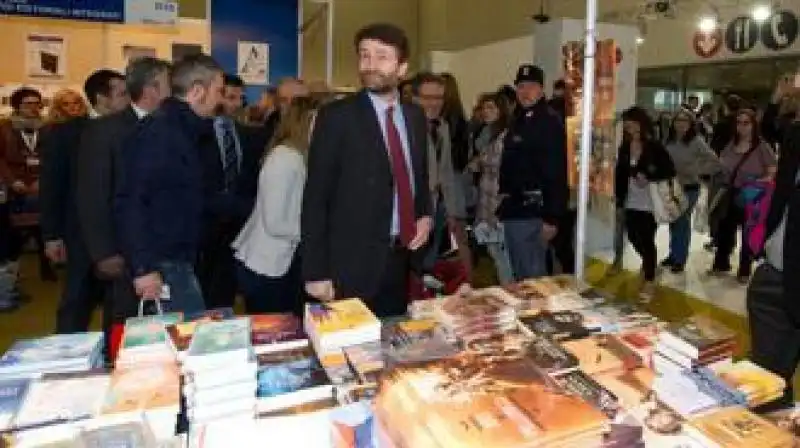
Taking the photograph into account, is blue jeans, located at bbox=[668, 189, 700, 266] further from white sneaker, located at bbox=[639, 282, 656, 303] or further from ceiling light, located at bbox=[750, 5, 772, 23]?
ceiling light, located at bbox=[750, 5, 772, 23]

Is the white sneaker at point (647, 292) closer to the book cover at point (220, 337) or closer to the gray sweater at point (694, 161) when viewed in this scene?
the gray sweater at point (694, 161)

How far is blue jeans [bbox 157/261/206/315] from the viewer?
6.95 feet

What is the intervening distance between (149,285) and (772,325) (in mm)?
1913

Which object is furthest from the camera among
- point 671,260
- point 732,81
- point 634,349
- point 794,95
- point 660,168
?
point 732,81

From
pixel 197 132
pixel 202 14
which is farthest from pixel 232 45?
pixel 197 132

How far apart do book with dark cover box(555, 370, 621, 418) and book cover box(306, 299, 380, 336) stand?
1.30 ft

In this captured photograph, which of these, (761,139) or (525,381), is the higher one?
(761,139)

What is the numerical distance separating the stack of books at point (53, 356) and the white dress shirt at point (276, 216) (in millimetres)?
1102

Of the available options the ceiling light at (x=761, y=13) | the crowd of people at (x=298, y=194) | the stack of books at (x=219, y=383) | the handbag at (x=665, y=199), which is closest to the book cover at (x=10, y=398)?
the stack of books at (x=219, y=383)

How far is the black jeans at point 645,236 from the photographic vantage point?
16.5 feet

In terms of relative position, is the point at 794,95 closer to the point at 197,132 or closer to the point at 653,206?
the point at 197,132

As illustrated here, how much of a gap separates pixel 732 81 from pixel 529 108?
551 cm

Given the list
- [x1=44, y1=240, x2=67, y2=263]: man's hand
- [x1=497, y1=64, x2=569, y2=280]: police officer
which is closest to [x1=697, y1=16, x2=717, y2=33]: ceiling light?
[x1=497, y1=64, x2=569, y2=280]: police officer

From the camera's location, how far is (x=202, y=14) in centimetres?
1062
